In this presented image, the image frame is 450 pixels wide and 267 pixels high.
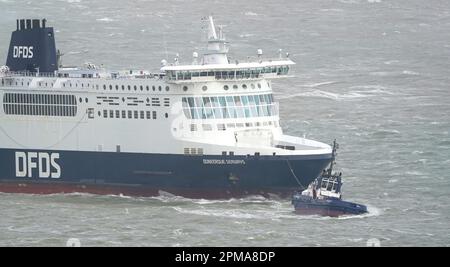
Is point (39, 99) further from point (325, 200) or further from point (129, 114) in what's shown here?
point (325, 200)

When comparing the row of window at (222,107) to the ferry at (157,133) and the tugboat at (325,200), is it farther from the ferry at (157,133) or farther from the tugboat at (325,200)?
the tugboat at (325,200)

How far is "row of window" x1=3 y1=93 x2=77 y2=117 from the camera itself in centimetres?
7619

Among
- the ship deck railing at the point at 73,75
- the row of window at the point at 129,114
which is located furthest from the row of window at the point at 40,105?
the row of window at the point at 129,114

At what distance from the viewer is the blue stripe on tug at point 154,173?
7281cm

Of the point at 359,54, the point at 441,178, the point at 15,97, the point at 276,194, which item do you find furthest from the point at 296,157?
the point at 359,54

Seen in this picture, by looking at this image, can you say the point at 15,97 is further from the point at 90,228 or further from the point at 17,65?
the point at 90,228

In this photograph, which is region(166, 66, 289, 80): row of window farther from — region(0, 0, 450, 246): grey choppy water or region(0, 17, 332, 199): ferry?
region(0, 0, 450, 246): grey choppy water

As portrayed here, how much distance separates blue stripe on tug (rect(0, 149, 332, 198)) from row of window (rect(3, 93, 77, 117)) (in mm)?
1690

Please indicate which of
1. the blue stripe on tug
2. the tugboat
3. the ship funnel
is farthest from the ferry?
the tugboat

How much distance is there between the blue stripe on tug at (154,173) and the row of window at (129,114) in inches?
61.5

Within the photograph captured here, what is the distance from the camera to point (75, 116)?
7606cm

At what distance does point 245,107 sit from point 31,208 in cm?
983

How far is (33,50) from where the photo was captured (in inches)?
3095

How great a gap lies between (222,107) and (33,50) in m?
9.94
